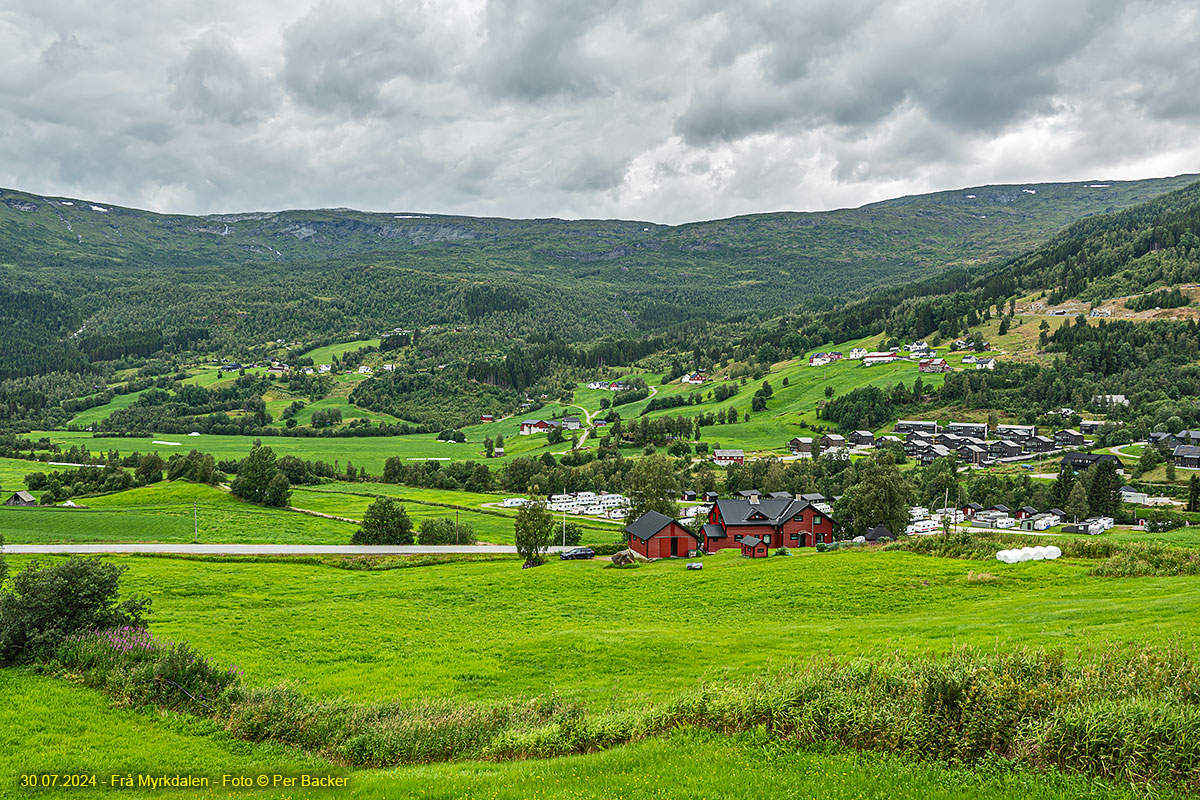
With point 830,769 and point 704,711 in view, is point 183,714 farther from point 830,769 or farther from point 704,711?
point 830,769

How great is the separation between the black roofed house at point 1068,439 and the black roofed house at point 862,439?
33.7m

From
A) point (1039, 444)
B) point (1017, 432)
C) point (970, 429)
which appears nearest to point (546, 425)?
point (970, 429)

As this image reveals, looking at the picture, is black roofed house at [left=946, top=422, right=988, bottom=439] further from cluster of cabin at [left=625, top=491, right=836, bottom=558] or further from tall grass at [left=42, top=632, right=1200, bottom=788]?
tall grass at [left=42, top=632, right=1200, bottom=788]

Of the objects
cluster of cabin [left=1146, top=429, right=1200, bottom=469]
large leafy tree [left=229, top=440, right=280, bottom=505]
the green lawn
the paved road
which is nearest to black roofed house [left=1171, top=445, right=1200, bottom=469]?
cluster of cabin [left=1146, top=429, right=1200, bottom=469]

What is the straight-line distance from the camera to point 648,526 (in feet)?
220

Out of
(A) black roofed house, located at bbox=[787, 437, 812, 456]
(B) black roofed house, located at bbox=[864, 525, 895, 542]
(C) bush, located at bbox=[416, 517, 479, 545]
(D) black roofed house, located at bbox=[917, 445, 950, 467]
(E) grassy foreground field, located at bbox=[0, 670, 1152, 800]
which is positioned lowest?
(B) black roofed house, located at bbox=[864, 525, 895, 542]

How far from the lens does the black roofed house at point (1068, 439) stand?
130 m

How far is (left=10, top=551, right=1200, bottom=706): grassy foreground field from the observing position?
75.7 feet

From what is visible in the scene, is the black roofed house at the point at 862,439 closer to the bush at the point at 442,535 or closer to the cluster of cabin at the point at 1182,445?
the cluster of cabin at the point at 1182,445

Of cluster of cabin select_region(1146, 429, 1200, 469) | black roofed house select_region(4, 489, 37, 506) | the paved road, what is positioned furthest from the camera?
cluster of cabin select_region(1146, 429, 1200, 469)

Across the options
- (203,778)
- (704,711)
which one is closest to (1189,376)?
(704,711)

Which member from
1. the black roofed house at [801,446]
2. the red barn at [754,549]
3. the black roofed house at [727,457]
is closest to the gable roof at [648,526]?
the red barn at [754,549]

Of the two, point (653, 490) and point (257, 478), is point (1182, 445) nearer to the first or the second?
point (653, 490)

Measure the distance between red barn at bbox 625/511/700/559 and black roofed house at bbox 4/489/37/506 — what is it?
7576 cm
